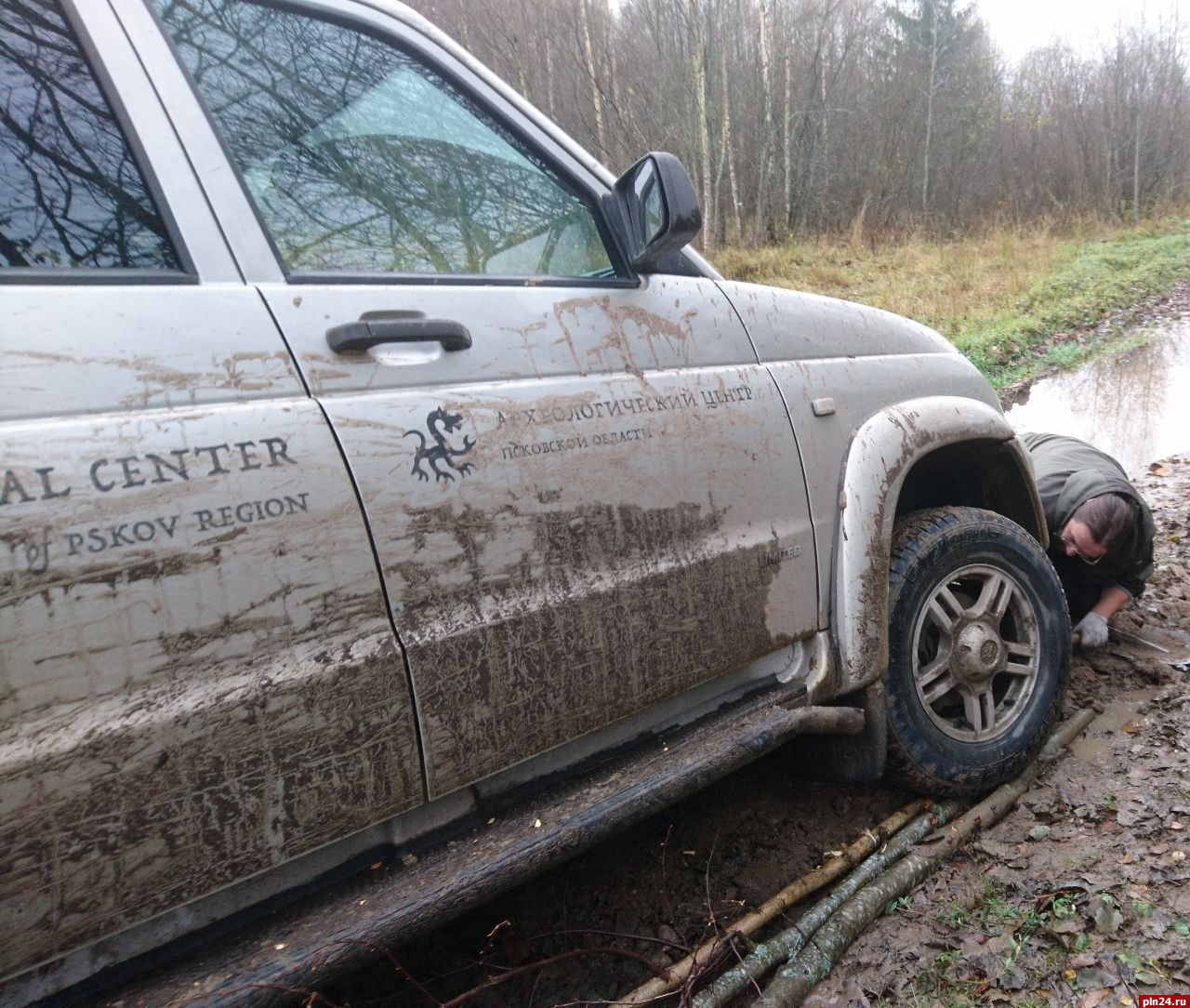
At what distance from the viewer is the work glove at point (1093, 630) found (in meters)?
3.29

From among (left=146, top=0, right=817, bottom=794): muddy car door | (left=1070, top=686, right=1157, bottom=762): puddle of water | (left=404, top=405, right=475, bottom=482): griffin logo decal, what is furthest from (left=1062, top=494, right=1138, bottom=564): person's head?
(left=404, top=405, right=475, bottom=482): griffin logo decal

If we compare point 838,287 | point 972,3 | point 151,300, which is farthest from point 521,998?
point 972,3

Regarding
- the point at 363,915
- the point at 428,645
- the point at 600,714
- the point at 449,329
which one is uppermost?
the point at 449,329

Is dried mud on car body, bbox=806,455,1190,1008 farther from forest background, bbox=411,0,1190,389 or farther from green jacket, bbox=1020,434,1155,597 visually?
forest background, bbox=411,0,1190,389

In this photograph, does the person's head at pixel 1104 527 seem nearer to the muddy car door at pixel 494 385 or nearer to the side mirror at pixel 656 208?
the muddy car door at pixel 494 385

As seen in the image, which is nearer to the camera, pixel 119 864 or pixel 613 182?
pixel 119 864

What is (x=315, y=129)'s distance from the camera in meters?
1.60

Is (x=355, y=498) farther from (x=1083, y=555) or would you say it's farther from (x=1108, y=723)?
(x=1083, y=555)

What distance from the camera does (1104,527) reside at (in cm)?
319

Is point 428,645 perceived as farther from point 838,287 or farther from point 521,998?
point 838,287

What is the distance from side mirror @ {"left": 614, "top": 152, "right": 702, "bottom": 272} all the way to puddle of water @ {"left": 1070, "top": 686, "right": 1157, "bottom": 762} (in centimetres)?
231

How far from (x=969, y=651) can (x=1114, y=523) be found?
4.31ft

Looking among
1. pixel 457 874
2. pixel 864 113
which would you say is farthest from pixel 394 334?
pixel 864 113

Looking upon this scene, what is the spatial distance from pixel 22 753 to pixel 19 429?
1.52 feet
